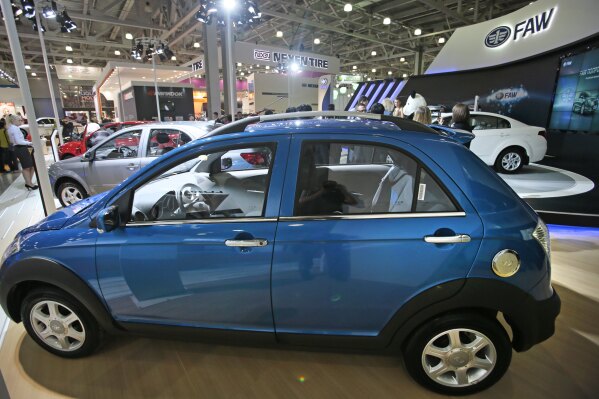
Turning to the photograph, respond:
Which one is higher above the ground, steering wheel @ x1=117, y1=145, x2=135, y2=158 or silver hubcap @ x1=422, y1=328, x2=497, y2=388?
steering wheel @ x1=117, y1=145, x2=135, y2=158

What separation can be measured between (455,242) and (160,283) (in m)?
1.52

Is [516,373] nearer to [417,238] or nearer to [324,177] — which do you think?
[417,238]

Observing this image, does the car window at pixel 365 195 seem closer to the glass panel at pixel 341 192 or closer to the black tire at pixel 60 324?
the glass panel at pixel 341 192

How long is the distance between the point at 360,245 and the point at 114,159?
15.1 ft

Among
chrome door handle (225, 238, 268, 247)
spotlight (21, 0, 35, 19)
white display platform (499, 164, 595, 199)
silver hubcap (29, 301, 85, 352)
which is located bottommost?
silver hubcap (29, 301, 85, 352)

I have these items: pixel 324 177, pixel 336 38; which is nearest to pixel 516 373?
pixel 324 177

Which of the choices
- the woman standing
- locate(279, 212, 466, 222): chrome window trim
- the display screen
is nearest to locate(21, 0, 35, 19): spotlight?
the woman standing

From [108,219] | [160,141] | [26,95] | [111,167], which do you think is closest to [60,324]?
[108,219]

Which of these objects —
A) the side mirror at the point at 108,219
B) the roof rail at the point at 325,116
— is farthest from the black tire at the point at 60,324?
the roof rail at the point at 325,116

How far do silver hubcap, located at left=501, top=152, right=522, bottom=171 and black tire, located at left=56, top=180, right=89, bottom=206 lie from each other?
7998 millimetres

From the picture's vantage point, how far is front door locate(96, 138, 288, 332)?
168cm

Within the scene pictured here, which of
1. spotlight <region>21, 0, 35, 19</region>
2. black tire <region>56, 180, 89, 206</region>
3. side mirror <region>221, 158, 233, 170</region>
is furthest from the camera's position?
spotlight <region>21, 0, 35, 19</region>

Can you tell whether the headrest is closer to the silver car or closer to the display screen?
the silver car

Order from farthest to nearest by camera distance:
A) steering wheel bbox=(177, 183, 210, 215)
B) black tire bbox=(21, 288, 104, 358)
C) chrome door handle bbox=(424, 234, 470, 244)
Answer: steering wheel bbox=(177, 183, 210, 215) → black tire bbox=(21, 288, 104, 358) → chrome door handle bbox=(424, 234, 470, 244)
